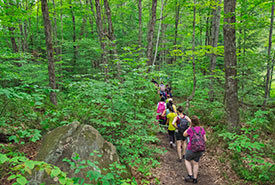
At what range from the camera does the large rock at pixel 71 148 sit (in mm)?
3829

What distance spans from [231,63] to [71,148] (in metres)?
6.61

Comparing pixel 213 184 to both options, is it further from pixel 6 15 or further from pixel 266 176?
pixel 6 15

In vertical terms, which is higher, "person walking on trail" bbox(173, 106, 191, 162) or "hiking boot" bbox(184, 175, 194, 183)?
"person walking on trail" bbox(173, 106, 191, 162)

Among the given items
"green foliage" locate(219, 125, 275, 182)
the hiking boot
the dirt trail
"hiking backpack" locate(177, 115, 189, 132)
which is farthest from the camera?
"hiking backpack" locate(177, 115, 189, 132)

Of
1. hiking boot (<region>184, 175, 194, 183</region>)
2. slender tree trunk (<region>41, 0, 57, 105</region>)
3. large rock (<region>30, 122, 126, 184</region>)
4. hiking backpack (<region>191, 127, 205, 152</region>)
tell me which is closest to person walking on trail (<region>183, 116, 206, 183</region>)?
hiking backpack (<region>191, 127, 205, 152</region>)

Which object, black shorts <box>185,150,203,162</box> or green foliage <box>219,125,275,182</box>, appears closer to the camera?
green foliage <box>219,125,275,182</box>

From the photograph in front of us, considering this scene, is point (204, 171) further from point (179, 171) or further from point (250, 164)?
point (250, 164)

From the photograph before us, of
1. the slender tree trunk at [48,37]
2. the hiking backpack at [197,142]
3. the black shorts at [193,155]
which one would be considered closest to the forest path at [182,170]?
the black shorts at [193,155]

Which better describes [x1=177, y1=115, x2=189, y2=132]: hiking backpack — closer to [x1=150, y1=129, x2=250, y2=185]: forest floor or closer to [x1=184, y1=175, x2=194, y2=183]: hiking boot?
[x1=150, y1=129, x2=250, y2=185]: forest floor

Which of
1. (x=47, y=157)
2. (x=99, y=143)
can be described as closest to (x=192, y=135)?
(x=99, y=143)

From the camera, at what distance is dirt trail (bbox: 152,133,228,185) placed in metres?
5.12

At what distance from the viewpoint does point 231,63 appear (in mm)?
6449

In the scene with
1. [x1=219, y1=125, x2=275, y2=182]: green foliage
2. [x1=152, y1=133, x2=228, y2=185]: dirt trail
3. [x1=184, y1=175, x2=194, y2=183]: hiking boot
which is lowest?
[x1=152, y1=133, x2=228, y2=185]: dirt trail

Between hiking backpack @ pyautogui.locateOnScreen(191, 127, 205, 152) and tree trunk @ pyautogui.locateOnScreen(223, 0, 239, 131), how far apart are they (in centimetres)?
298
